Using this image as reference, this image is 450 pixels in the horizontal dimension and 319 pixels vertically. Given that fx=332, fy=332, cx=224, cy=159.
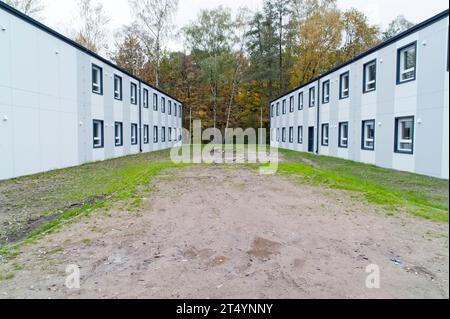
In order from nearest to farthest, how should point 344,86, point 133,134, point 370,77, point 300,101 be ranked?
point 370,77 < point 344,86 < point 133,134 < point 300,101

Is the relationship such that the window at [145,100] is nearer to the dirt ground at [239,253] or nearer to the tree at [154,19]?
the tree at [154,19]

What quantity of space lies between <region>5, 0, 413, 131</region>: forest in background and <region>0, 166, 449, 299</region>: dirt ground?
95.3ft

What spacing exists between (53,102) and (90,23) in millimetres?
20951

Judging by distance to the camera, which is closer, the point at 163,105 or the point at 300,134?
the point at 300,134

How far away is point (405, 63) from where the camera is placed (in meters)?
11.2

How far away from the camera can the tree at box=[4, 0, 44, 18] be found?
2379 centimetres

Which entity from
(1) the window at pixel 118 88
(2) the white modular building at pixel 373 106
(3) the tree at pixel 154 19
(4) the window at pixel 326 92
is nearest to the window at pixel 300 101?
(2) the white modular building at pixel 373 106

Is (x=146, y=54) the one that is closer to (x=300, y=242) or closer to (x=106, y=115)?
(x=106, y=115)

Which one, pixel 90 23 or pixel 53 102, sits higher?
pixel 90 23

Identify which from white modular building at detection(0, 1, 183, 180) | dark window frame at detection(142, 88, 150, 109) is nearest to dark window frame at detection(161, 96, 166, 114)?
dark window frame at detection(142, 88, 150, 109)

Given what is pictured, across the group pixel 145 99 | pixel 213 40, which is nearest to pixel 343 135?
pixel 145 99

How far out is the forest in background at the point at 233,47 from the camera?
31.2 metres

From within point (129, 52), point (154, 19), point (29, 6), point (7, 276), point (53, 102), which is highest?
point (154, 19)

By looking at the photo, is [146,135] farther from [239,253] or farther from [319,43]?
[239,253]
